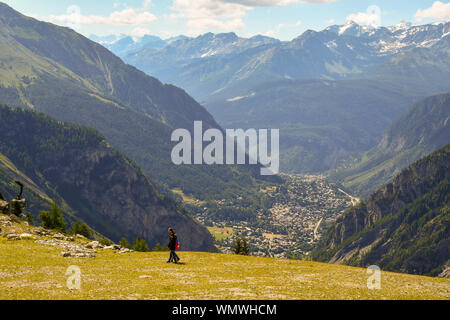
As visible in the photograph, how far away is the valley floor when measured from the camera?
4156 cm

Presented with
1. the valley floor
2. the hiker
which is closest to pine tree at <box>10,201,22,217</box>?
the valley floor

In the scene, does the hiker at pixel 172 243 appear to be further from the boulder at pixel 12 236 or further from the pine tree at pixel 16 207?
the pine tree at pixel 16 207

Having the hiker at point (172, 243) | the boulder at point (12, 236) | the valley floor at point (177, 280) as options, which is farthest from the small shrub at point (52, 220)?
the hiker at point (172, 243)

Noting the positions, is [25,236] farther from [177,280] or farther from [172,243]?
[177,280]

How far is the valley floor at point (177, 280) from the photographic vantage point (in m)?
41.6

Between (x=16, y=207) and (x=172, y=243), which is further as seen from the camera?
(x=16, y=207)

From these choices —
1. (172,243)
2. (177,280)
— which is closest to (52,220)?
(172,243)

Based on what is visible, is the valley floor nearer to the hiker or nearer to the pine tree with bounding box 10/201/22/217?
the hiker

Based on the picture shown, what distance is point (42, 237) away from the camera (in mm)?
72125

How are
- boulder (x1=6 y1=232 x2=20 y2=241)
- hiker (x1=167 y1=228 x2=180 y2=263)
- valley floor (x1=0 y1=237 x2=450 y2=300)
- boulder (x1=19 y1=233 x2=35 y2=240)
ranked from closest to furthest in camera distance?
valley floor (x1=0 y1=237 x2=450 y2=300)
hiker (x1=167 y1=228 x2=180 y2=263)
boulder (x1=6 y1=232 x2=20 y2=241)
boulder (x1=19 y1=233 x2=35 y2=240)

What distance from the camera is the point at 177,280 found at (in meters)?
49.1

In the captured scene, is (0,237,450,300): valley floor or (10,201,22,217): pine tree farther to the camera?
(10,201,22,217): pine tree
